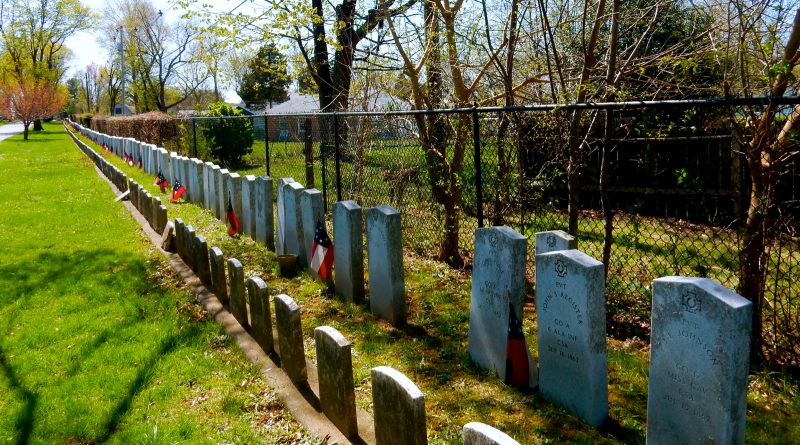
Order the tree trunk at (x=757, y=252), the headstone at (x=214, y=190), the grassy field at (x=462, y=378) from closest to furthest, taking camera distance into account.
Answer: the grassy field at (x=462, y=378) < the tree trunk at (x=757, y=252) < the headstone at (x=214, y=190)

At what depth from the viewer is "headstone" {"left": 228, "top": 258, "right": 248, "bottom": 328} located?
204 inches

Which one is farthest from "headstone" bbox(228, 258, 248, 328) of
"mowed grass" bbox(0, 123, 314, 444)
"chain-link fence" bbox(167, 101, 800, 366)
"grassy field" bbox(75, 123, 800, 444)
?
"chain-link fence" bbox(167, 101, 800, 366)

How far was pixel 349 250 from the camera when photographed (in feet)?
19.0

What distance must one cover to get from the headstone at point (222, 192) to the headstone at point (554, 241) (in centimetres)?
592

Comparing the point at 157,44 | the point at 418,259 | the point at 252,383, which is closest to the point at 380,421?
the point at 252,383

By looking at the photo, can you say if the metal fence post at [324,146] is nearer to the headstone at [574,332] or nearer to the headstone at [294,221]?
the headstone at [294,221]

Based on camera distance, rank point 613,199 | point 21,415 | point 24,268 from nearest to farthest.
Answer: point 21,415 → point 24,268 → point 613,199

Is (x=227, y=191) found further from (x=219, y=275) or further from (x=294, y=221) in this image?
(x=219, y=275)

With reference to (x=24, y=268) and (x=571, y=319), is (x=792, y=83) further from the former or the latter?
(x=24, y=268)

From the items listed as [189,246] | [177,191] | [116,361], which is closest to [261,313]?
[116,361]

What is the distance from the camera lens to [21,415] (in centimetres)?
396

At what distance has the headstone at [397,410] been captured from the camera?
2.82 metres

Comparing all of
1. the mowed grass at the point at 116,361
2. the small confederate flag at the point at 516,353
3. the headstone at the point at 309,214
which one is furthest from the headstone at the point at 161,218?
the small confederate flag at the point at 516,353

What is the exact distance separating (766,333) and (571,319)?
181 centimetres
